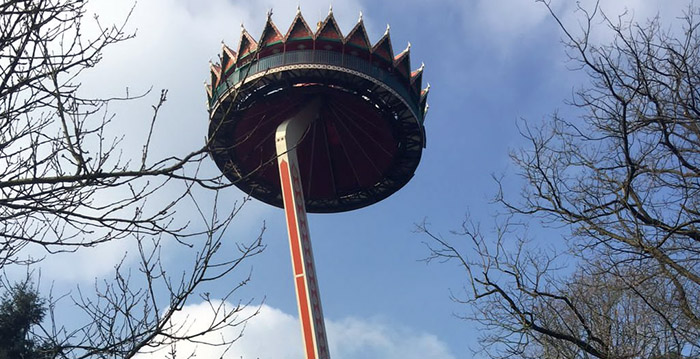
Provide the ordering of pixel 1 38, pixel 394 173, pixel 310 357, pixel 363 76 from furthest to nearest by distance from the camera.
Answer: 1. pixel 394 173
2. pixel 363 76
3. pixel 310 357
4. pixel 1 38

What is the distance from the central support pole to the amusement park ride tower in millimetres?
40

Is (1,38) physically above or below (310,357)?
below

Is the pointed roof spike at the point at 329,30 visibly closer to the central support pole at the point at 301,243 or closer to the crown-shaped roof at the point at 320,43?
the crown-shaped roof at the point at 320,43

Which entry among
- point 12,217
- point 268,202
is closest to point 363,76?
point 268,202

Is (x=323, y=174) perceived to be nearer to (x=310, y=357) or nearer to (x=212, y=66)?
(x=212, y=66)

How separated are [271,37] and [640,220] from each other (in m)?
19.2

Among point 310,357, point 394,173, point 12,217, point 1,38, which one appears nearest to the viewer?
point 1,38

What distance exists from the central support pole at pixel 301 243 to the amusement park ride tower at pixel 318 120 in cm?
4

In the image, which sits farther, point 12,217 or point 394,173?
point 394,173

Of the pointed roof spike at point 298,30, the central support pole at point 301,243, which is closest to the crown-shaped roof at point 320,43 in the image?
the pointed roof spike at point 298,30

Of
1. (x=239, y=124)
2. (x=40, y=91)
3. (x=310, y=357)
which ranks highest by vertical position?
(x=239, y=124)

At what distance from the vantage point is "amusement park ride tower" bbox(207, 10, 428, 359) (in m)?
24.1

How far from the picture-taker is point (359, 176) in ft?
101

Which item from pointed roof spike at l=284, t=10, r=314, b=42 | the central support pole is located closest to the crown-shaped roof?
pointed roof spike at l=284, t=10, r=314, b=42
